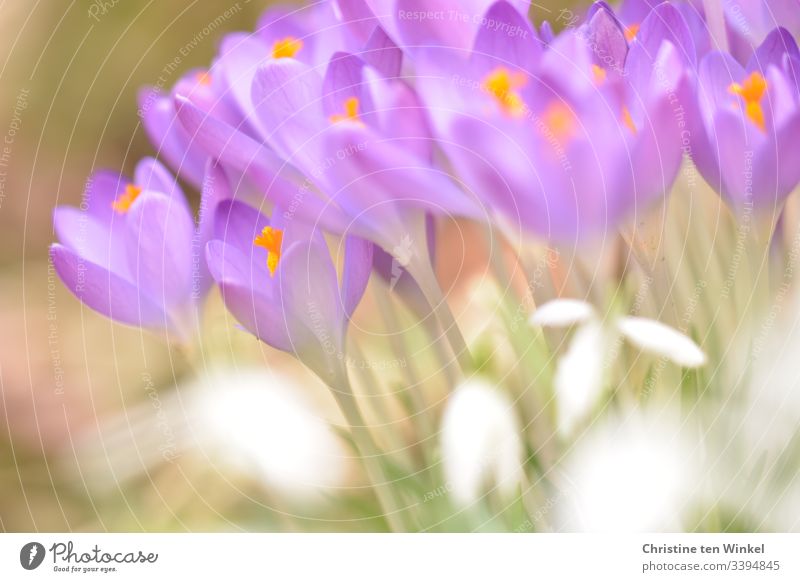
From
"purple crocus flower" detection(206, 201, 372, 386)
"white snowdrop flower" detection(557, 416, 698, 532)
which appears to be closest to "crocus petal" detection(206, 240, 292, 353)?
"purple crocus flower" detection(206, 201, 372, 386)

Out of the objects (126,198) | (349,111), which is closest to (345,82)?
→ (349,111)

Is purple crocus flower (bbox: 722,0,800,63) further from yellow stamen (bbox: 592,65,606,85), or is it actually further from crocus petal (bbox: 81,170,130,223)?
crocus petal (bbox: 81,170,130,223)

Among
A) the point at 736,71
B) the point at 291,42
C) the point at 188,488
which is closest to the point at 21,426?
the point at 188,488

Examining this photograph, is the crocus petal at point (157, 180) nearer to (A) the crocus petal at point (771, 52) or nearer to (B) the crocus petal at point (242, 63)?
(B) the crocus petal at point (242, 63)

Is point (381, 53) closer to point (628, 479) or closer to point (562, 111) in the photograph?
point (562, 111)

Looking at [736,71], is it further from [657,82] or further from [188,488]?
[188,488]
